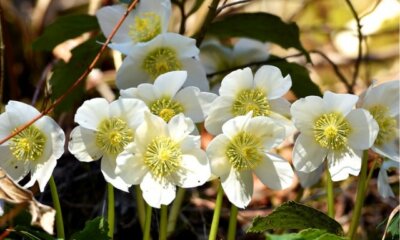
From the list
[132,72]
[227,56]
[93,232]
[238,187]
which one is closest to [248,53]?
[227,56]

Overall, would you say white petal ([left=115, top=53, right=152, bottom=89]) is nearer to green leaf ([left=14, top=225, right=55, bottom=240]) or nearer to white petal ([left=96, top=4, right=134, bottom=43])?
white petal ([left=96, top=4, right=134, bottom=43])

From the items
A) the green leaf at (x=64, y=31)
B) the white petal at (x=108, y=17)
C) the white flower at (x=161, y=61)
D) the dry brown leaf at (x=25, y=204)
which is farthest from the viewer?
the green leaf at (x=64, y=31)

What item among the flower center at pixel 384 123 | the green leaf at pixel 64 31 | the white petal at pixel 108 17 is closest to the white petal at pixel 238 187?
the flower center at pixel 384 123

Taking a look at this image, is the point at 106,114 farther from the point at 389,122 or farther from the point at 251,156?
the point at 389,122

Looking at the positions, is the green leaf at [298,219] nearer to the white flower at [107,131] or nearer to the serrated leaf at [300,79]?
the white flower at [107,131]

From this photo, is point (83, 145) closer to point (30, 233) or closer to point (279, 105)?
point (30, 233)

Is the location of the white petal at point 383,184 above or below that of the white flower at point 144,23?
below
